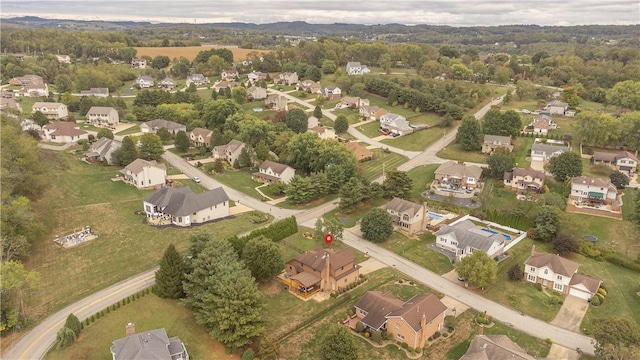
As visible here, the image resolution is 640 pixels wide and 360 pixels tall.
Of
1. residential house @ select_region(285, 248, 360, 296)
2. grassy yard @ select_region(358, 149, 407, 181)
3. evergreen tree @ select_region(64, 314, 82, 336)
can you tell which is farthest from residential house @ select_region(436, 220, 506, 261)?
evergreen tree @ select_region(64, 314, 82, 336)

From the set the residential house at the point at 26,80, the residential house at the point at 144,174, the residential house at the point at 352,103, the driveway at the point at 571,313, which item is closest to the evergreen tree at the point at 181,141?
the residential house at the point at 144,174

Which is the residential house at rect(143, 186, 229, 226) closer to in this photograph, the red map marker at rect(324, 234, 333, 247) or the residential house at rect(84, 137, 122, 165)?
the red map marker at rect(324, 234, 333, 247)

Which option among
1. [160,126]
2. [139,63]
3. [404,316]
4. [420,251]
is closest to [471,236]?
[420,251]

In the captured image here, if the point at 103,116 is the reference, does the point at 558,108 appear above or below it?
above

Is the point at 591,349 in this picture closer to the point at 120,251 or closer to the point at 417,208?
the point at 417,208

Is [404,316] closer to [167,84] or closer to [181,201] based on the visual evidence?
[181,201]

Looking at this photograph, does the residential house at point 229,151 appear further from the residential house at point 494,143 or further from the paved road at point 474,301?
the residential house at point 494,143

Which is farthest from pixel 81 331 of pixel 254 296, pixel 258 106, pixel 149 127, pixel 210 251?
pixel 258 106
